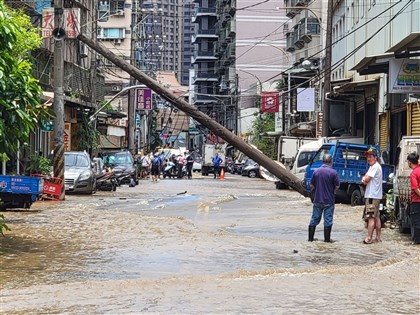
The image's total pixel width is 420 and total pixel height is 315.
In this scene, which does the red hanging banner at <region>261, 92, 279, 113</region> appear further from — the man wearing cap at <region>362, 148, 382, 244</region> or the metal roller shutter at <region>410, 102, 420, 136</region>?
the man wearing cap at <region>362, 148, 382, 244</region>

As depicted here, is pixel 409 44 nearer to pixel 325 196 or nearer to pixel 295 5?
pixel 325 196

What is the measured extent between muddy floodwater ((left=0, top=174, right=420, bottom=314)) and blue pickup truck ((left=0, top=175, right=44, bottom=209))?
42cm

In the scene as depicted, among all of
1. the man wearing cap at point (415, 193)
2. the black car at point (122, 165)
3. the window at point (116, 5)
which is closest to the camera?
the man wearing cap at point (415, 193)

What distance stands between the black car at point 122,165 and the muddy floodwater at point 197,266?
21502 mm

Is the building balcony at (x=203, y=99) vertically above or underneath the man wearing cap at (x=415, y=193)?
above

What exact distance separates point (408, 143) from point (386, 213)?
2194mm

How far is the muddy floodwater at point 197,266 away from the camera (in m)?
9.78

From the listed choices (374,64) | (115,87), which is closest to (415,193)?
(374,64)

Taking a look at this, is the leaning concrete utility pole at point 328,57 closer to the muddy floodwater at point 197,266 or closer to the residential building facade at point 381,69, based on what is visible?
the residential building facade at point 381,69

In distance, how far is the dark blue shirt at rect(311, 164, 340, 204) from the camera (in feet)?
55.2

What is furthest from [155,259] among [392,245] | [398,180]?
[398,180]

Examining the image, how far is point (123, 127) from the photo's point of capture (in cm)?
7456

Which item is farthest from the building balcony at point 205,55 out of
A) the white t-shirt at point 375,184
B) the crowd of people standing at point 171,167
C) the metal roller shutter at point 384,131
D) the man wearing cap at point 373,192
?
the white t-shirt at point 375,184

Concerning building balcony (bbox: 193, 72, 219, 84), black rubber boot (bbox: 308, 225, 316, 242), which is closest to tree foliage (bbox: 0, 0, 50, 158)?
black rubber boot (bbox: 308, 225, 316, 242)
